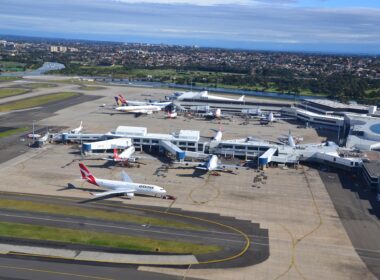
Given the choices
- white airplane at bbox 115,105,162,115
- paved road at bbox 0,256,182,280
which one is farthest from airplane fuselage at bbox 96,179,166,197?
white airplane at bbox 115,105,162,115

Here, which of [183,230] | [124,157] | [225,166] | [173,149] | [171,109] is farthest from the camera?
[171,109]

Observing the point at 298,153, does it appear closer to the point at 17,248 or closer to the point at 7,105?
the point at 17,248

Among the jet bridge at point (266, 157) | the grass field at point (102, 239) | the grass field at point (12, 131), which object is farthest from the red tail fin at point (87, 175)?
the grass field at point (12, 131)

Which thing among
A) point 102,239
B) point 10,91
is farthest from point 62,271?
point 10,91

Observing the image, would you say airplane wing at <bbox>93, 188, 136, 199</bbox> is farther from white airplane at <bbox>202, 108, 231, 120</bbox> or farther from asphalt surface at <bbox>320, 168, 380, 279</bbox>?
white airplane at <bbox>202, 108, 231, 120</bbox>

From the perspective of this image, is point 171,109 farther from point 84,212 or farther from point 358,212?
point 358,212

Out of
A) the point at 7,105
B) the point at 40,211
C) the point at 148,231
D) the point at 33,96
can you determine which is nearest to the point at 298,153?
the point at 148,231
